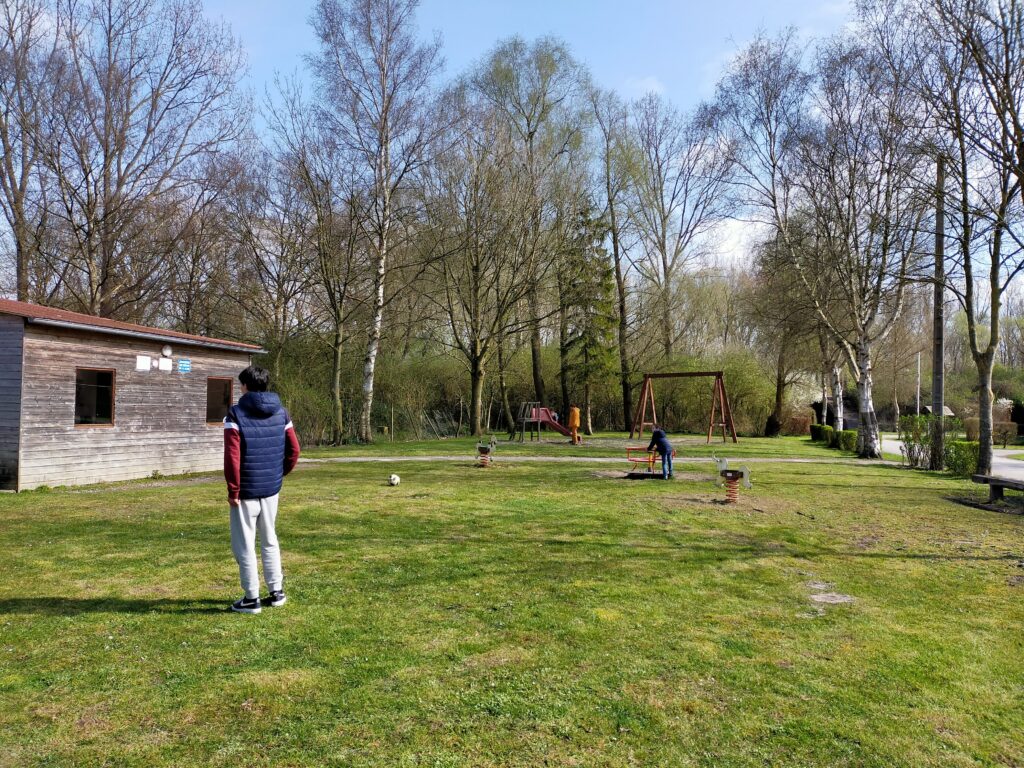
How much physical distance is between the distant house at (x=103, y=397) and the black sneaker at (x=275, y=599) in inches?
333

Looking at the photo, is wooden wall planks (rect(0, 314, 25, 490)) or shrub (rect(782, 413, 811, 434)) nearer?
wooden wall planks (rect(0, 314, 25, 490))

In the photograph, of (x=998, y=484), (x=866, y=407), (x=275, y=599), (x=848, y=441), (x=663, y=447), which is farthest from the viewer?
(x=848, y=441)

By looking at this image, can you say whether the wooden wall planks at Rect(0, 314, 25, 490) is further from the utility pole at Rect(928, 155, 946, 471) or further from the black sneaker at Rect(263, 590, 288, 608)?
the utility pole at Rect(928, 155, 946, 471)

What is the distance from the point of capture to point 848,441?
2330 cm

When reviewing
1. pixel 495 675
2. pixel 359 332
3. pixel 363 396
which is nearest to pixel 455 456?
pixel 363 396

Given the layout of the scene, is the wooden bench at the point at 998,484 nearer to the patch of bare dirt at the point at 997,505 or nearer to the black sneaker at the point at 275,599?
the patch of bare dirt at the point at 997,505

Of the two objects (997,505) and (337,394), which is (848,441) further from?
(337,394)

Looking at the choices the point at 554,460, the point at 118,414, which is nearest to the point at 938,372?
the point at 554,460

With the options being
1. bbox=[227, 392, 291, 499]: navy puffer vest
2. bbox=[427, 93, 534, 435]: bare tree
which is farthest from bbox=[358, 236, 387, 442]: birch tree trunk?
bbox=[227, 392, 291, 499]: navy puffer vest

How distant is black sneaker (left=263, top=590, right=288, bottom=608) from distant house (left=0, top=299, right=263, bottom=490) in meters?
8.46

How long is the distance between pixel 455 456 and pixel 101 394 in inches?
343

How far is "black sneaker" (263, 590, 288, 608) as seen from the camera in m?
4.99

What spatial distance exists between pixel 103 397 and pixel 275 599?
31.5 ft

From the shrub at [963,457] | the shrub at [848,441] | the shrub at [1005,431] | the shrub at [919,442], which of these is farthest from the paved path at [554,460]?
the shrub at [1005,431]
